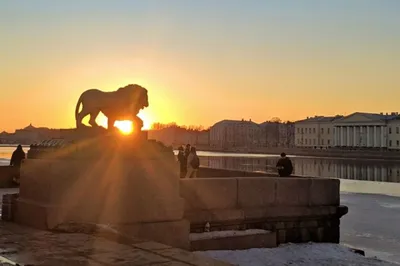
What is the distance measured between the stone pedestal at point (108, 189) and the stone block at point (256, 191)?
3.01 meters

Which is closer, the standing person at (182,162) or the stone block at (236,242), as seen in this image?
the stone block at (236,242)

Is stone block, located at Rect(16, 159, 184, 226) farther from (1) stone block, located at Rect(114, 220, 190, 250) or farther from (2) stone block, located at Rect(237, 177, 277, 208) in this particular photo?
(2) stone block, located at Rect(237, 177, 277, 208)

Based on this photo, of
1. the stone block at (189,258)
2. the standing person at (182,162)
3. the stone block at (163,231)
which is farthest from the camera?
the standing person at (182,162)

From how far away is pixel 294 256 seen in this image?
38.3 ft

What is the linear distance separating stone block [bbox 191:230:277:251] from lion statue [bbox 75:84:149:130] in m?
2.83

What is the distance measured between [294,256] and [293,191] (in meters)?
2.02

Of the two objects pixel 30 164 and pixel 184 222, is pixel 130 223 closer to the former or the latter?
pixel 184 222

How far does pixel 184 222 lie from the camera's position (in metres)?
9.82

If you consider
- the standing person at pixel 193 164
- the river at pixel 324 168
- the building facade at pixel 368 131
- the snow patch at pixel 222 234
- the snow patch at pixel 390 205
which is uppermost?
the building facade at pixel 368 131

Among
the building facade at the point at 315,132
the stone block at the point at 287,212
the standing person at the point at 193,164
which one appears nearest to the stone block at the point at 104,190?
the stone block at the point at 287,212

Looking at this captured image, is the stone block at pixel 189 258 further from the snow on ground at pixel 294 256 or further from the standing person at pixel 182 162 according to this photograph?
the standing person at pixel 182 162

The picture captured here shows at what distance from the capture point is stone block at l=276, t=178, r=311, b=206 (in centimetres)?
1309

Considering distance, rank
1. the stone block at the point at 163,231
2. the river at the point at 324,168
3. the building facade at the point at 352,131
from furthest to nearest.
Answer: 1. the building facade at the point at 352,131
2. the river at the point at 324,168
3. the stone block at the point at 163,231

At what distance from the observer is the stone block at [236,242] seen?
36.7 feet
